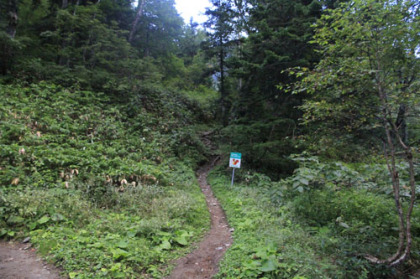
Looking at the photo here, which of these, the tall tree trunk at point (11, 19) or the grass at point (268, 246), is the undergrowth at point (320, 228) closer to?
the grass at point (268, 246)

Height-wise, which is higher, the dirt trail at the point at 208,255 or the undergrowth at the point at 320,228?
the undergrowth at the point at 320,228

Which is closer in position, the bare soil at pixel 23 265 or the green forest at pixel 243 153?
the bare soil at pixel 23 265

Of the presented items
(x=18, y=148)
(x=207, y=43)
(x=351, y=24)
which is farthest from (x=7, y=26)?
(x=351, y=24)

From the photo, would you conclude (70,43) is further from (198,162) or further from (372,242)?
(372,242)

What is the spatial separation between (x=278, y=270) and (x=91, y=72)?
51.8ft

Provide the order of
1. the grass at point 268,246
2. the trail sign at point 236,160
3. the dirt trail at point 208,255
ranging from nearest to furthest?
the grass at point 268,246 < the dirt trail at point 208,255 < the trail sign at point 236,160

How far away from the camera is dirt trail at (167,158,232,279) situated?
15.4ft

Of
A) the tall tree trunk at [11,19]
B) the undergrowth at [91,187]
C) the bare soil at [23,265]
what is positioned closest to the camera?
the bare soil at [23,265]

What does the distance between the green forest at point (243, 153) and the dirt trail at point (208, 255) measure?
0.78 feet

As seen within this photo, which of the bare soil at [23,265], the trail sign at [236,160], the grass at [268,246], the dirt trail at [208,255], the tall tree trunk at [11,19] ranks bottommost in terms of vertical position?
the bare soil at [23,265]

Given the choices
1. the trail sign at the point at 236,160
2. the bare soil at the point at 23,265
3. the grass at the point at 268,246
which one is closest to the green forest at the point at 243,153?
the grass at the point at 268,246

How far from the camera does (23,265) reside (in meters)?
4.49

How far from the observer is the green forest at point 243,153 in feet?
14.9

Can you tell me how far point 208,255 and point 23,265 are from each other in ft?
12.0
